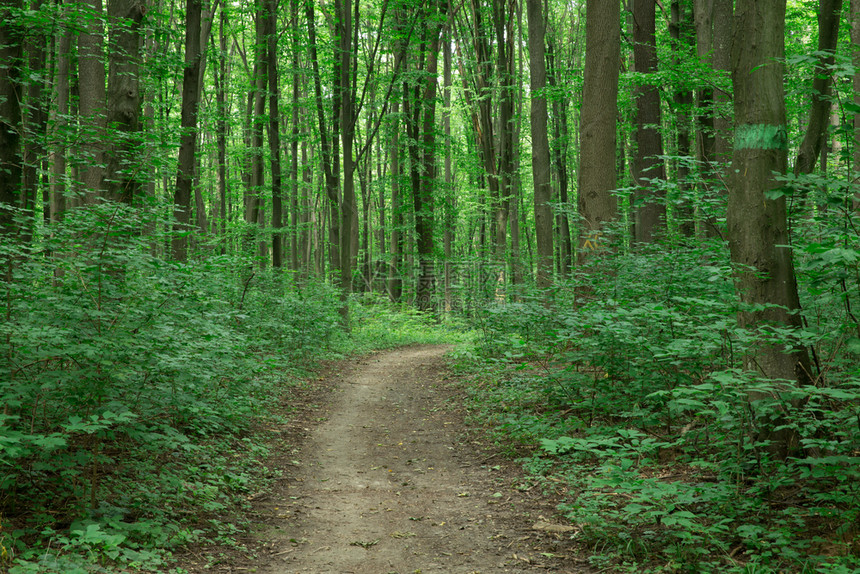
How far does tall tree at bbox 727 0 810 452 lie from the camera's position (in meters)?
4.11

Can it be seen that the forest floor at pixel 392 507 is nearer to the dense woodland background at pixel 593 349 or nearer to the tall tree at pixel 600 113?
the dense woodland background at pixel 593 349

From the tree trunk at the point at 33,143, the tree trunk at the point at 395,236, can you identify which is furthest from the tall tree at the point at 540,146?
the tree trunk at the point at 395,236

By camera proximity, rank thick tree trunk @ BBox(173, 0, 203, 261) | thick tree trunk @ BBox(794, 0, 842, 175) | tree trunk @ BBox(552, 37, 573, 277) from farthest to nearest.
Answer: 1. tree trunk @ BBox(552, 37, 573, 277)
2. thick tree trunk @ BBox(173, 0, 203, 261)
3. thick tree trunk @ BBox(794, 0, 842, 175)

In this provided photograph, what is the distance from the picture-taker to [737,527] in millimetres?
3668

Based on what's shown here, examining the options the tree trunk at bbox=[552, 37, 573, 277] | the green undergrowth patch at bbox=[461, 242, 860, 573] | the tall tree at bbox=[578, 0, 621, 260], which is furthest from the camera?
the tree trunk at bbox=[552, 37, 573, 277]

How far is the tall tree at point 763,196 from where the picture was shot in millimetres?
4105

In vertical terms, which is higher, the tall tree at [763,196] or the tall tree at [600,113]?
the tall tree at [600,113]

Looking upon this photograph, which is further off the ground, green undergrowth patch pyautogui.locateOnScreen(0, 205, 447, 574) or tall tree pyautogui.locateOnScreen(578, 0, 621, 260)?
tall tree pyautogui.locateOnScreen(578, 0, 621, 260)

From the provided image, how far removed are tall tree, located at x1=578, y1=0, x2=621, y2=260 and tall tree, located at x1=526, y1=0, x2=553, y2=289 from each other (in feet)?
15.5

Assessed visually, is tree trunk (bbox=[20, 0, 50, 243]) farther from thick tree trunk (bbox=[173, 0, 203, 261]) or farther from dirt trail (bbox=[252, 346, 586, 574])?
dirt trail (bbox=[252, 346, 586, 574])

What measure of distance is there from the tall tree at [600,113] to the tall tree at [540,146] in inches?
187

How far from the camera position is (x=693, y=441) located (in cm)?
522

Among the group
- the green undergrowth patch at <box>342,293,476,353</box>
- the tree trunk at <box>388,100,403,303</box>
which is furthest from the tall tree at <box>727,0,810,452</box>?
the tree trunk at <box>388,100,403,303</box>

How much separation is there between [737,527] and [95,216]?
5877 mm
